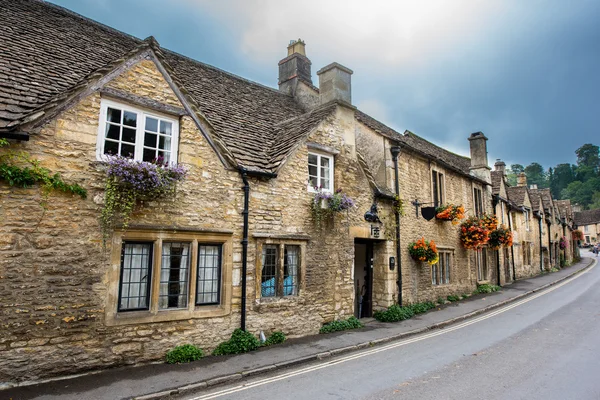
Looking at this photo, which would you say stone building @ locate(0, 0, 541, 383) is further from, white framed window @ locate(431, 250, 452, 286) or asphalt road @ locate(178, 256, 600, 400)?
white framed window @ locate(431, 250, 452, 286)

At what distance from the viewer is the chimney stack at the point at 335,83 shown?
1310cm

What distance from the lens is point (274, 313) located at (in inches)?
376

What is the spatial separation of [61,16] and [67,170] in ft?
26.4

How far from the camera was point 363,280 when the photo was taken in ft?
46.8

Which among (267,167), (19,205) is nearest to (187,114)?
(267,167)

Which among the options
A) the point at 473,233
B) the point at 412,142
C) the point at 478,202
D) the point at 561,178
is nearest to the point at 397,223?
the point at 473,233

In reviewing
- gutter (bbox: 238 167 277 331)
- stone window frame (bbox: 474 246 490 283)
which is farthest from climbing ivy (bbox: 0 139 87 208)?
stone window frame (bbox: 474 246 490 283)

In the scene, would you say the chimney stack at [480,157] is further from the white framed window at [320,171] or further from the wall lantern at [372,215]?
the white framed window at [320,171]

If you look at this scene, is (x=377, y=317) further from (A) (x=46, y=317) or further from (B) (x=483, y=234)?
(A) (x=46, y=317)

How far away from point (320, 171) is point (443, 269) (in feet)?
29.7

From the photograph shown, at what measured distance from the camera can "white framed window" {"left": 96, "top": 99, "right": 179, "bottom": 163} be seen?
7.72 m

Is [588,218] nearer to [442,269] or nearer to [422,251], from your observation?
[442,269]

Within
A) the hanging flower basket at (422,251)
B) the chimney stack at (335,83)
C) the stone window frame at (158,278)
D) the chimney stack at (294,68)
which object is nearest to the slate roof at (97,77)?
the chimney stack at (335,83)

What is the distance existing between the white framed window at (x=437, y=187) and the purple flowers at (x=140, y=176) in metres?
13.0
